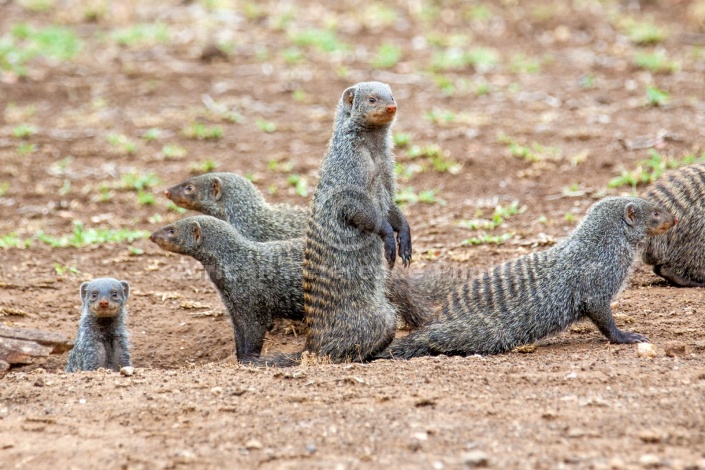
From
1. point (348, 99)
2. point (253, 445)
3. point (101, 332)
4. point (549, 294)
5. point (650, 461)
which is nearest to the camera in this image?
point (650, 461)

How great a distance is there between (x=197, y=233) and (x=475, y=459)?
310 centimetres

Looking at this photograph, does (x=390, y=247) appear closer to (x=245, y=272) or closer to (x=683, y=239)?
(x=245, y=272)

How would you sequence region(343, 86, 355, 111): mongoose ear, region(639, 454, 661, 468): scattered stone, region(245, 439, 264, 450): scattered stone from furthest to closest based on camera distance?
region(343, 86, 355, 111): mongoose ear, region(245, 439, 264, 450): scattered stone, region(639, 454, 661, 468): scattered stone

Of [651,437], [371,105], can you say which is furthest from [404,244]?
[651,437]

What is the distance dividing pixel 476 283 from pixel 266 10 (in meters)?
9.31

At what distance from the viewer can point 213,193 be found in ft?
21.8

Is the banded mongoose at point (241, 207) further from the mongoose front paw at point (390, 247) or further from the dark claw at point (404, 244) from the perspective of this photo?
the mongoose front paw at point (390, 247)

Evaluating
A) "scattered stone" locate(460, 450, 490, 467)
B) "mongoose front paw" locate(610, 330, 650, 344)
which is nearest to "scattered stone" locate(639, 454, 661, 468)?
"scattered stone" locate(460, 450, 490, 467)

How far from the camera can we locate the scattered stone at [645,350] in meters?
4.46

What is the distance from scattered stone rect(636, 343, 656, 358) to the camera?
14.6 feet

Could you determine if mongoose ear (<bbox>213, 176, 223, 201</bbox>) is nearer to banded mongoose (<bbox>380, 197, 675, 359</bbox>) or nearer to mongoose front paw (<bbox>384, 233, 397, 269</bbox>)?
mongoose front paw (<bbox>384, 233, 397, 269</bbox>)

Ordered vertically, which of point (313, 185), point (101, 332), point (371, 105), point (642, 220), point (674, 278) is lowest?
point (101, 332)

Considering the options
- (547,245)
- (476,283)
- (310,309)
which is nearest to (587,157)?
(547,245)

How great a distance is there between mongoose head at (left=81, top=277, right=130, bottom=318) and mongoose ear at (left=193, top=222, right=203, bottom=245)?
22.1 inches
